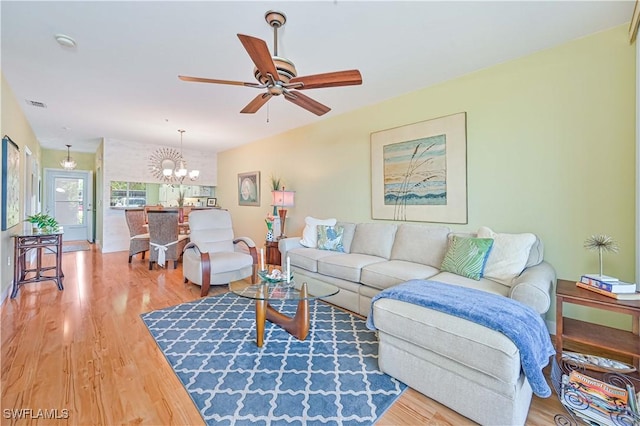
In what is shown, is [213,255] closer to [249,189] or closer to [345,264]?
[345,264]

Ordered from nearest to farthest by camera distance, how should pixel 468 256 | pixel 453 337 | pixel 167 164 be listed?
pixel 453 337, pixel 468 256, pixel 167 164

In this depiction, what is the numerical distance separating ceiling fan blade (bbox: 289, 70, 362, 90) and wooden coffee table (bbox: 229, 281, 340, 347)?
160cm

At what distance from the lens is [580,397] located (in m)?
1.64

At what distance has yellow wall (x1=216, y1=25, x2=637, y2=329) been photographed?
2.29 metres

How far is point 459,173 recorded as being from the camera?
3.18 m

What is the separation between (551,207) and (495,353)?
186 cm

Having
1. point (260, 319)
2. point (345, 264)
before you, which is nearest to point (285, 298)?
point (260, 319)

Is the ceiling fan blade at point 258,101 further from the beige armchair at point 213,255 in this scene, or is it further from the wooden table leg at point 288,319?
the beige armchair at point 213,255

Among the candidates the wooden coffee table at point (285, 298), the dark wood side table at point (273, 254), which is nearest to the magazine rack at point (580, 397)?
the wooden coffee table at point (285, 298)

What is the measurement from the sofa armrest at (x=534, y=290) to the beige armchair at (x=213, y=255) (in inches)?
102

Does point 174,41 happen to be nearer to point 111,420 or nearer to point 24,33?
point 24,33

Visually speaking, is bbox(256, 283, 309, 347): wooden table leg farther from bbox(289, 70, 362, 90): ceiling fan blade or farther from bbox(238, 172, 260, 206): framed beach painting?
bbox(238, 172, 260, 206): framed beach painting

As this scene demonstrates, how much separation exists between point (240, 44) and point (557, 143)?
2984 mm

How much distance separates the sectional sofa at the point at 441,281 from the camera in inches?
58.1
